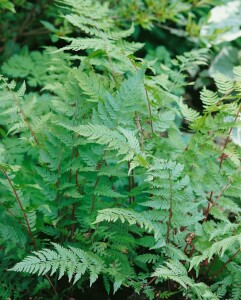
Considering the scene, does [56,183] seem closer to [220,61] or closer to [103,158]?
[103,158]

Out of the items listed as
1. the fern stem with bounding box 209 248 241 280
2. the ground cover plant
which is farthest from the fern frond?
the fern stem with bounding box 209 248 241 280

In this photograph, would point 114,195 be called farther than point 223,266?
No

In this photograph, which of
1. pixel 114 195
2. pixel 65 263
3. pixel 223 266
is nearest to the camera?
pixel 65 263

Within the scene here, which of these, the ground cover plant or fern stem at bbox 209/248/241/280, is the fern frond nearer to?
the ground cover plant

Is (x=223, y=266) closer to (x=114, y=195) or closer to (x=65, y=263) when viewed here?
(x=114, y=195)

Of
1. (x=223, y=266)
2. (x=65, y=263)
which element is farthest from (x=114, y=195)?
(x=223, y=266)

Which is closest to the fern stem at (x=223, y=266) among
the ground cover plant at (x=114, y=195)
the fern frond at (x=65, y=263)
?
the ground cover plant at (x=114, y=195)

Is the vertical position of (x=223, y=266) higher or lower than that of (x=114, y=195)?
lower

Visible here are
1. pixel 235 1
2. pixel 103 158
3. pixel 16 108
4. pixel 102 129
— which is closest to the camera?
pixel 102 129

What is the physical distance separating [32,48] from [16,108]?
70.3 inches

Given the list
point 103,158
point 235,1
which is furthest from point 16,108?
point 235,1

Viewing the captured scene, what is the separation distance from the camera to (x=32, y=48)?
355 cm

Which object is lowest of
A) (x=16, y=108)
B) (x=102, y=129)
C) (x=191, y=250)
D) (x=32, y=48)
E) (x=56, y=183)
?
(x=32, y=48)

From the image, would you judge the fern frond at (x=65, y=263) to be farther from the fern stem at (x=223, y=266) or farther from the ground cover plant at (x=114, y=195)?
the fern stem at (x=223, y=266)
